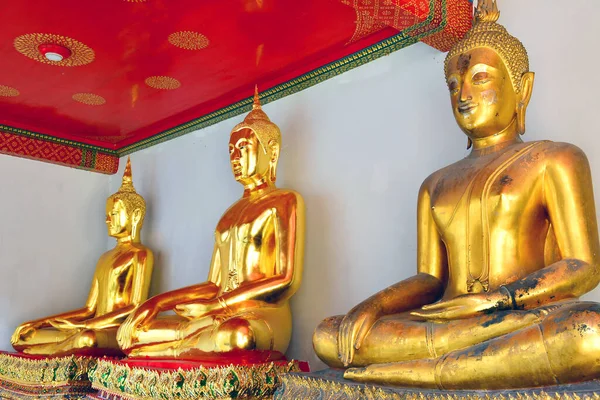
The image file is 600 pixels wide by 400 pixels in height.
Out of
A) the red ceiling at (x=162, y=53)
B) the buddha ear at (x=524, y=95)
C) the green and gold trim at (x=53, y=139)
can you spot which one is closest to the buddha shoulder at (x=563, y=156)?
the buddha ear at (x=524, y=95)

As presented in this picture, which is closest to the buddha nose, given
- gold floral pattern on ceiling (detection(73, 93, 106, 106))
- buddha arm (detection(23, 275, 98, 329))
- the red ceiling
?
the red ceiling

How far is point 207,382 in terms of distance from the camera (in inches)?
88.9

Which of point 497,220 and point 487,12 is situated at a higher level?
point 487,12

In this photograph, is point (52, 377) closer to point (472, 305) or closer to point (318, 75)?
point (318, 75)

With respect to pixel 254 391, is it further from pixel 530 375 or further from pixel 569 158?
pixel 569 158

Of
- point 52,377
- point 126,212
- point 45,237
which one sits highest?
point 126,212

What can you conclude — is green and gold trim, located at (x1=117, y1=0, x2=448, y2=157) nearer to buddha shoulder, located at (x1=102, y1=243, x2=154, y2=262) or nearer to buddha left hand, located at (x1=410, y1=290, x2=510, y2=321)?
buddha shoulder, located at (x1=102, y1=243, x2=154, y2=262)

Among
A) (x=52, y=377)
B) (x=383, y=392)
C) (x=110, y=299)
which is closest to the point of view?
(x=383, y=392)

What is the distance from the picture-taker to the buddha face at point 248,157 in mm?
3066

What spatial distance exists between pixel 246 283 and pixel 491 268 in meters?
1.23

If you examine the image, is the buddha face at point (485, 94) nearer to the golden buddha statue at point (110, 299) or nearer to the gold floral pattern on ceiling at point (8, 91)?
the golden buddha statue at point (110, 299)

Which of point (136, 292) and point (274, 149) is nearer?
point (274, 149)

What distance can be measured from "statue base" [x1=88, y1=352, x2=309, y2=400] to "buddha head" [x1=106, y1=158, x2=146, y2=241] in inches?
59.3

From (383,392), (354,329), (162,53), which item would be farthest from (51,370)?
(383,392)
